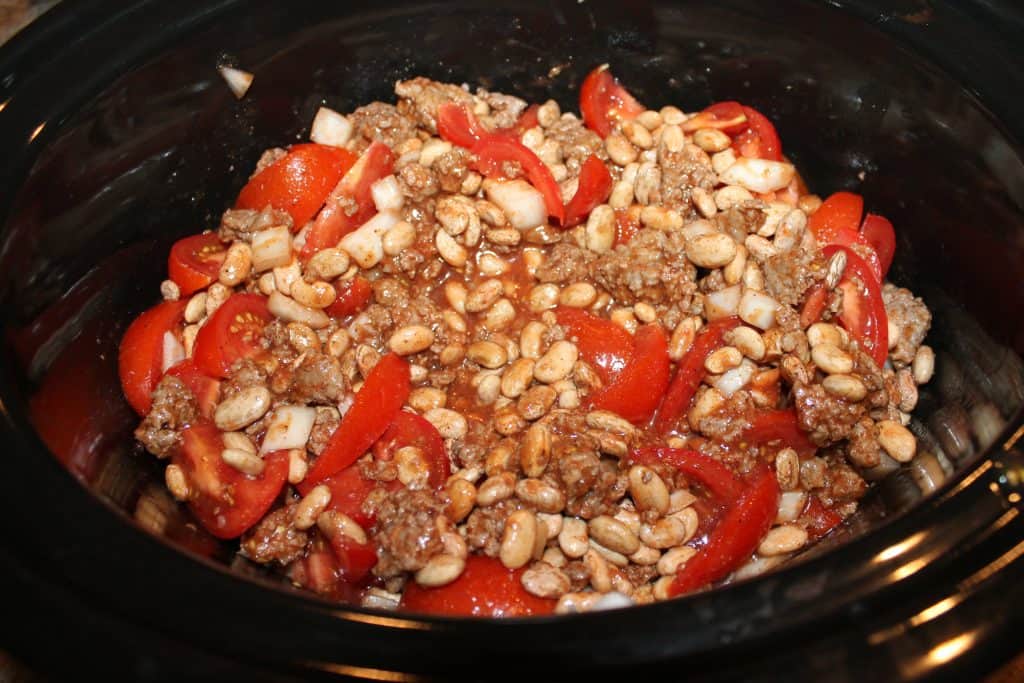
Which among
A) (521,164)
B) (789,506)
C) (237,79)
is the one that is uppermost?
(237,79)

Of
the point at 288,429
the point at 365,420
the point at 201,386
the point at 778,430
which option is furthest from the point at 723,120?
the point at 201,386

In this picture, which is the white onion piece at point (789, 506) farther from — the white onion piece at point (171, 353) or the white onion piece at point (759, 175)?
the white onion piece at point (171, 353)

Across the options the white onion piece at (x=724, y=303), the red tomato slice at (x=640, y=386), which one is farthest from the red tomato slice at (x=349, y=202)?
the white onion piece at (x=724, y=303)

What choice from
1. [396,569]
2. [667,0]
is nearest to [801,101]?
[667,0]

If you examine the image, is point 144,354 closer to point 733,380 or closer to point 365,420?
point 365,420

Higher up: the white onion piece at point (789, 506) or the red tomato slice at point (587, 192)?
the red tomato slice at point (587, 192)

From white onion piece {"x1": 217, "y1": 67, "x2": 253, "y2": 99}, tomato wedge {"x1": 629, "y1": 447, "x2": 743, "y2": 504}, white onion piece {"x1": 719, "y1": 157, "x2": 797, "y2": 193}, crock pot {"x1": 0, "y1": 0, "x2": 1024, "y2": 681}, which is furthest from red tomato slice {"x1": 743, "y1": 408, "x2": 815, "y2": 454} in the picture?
white onion piece {"x1": 217, "y1": 67, "x2": 253, "y2": 99}
